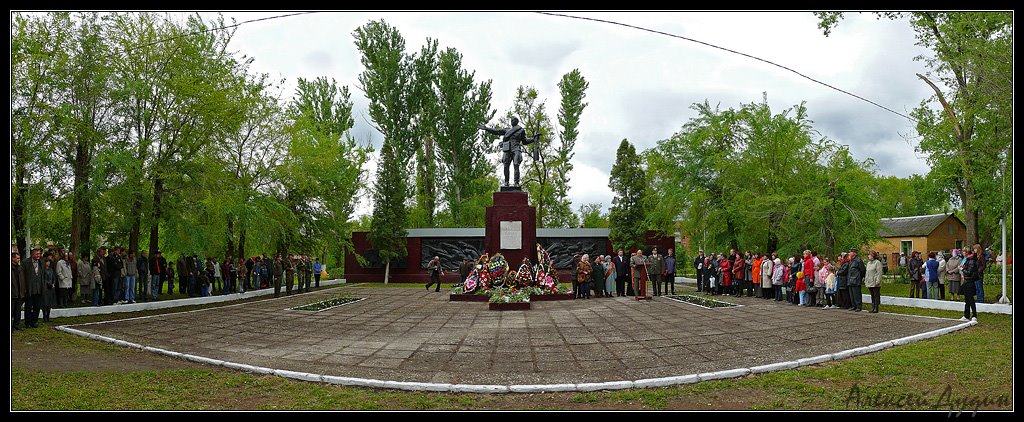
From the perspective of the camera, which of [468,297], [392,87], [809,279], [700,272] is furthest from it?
[392,87]

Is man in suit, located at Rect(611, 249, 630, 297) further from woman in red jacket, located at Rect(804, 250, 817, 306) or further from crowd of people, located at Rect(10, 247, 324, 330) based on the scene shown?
crowd of people, located at Rect(10, 247, 324, 330)

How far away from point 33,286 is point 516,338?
325 inches

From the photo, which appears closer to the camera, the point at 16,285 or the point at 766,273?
the point at 16,285

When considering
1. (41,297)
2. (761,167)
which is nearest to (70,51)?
Answer: (41,297)

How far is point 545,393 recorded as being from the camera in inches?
252

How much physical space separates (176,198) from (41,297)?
5282 mm

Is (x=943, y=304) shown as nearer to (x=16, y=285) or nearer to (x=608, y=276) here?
(x=608, y=276)

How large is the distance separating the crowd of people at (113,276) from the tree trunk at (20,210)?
0.91 m

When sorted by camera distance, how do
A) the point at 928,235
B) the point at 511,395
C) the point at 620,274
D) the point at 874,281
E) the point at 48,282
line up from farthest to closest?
the point at 928,235 → the point at 620,274 → the point at 874,281 → the point at 48,282 → the point at 511,395

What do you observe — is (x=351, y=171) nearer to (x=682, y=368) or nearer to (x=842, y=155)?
(x=842, y=155)

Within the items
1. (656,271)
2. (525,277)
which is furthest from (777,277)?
(525,277)

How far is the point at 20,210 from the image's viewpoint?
1305cm

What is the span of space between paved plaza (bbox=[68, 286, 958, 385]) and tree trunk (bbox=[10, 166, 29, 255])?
3.41m

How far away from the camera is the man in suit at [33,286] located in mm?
10695
